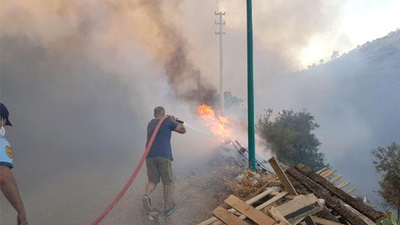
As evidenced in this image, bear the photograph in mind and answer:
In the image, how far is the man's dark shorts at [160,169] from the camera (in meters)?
5.18

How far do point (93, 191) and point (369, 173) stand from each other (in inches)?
2233

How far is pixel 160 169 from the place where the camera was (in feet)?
17.1

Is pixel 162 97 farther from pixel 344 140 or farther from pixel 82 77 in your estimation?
pixel 344 140

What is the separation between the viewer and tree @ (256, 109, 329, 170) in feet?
80.1

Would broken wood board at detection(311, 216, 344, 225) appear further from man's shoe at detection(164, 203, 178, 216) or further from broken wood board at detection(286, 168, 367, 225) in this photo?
man's shoe at detection(164, 203, 178, 216)

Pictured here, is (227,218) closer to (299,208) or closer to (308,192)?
(299,208)

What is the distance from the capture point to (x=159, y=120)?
534cm

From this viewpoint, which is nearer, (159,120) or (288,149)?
(159,120)

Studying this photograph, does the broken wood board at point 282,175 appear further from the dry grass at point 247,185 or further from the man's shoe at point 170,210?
the man's shoe at point 170,210

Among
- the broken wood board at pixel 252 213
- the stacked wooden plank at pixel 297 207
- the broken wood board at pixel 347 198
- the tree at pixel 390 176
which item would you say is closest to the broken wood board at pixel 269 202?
the stacked wooden plank at pixel 297 207

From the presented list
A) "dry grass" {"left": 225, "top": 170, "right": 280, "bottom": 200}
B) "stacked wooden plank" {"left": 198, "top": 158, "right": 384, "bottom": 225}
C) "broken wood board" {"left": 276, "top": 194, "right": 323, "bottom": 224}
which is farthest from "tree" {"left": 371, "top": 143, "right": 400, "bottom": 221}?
"broken wood board" {"left": 276, "top": 194, "right": 323, "bottom": 224}

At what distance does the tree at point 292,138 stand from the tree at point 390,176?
5.92 m

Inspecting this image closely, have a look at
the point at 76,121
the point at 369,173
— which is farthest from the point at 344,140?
the point at 76,121

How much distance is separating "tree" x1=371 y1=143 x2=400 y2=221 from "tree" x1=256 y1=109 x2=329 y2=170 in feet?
19.4
